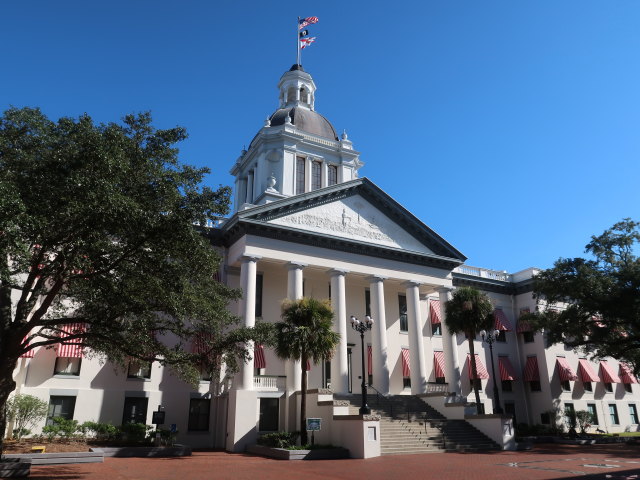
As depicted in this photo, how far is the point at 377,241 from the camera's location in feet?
103

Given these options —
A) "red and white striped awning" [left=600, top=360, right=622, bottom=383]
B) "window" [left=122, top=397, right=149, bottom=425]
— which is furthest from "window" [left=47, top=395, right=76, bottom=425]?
"red and white striped awning" [left=600, top=360, right=622, bottom=383]

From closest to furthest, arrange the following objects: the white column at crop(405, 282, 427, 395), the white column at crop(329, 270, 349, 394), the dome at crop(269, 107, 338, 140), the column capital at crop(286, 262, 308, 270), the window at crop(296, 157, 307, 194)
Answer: the white column at crop(329, 270, 349, 394) → the column capital at crop(286, 262, 308, 270) → the white column at crop(405, 282, 427, 395) → the window at crop(296, 157, 307, 194) → the dome at crop(269, 107, 338, 140)

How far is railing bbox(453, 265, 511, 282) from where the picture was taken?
39.2 m

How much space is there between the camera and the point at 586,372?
37.8 metres

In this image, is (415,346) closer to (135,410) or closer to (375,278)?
(375,278)

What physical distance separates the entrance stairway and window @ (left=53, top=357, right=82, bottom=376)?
43.3 ft

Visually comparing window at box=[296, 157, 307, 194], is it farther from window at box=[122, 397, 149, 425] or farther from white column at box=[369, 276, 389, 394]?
window at box=[122, 397, 149, 425]

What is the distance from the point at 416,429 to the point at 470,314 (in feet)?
24.4

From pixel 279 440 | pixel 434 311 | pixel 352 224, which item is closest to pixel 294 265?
pixel 352 224

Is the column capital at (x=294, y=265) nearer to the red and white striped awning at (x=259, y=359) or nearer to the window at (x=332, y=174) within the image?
the red and white striped awning at (x=259, y=359)

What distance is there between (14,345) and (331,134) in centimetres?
3398

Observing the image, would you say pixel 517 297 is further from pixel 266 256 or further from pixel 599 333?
pixel 266 256

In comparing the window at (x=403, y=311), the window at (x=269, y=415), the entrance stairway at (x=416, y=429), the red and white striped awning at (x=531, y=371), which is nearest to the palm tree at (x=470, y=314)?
the entrance stairway at (x=416, y=429)

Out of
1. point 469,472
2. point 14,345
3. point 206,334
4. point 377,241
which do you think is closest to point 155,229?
point 14,345
